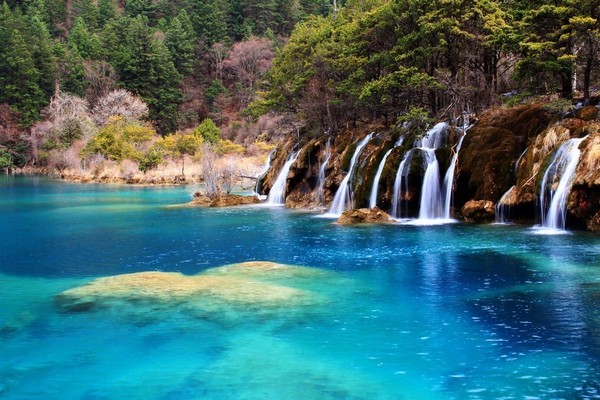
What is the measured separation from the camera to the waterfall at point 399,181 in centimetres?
2952

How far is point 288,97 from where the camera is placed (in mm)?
50062

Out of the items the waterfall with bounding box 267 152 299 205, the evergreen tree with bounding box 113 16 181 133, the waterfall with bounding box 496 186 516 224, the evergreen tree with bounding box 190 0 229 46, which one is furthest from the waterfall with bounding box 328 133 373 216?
the evergreen tree with bounding box 190 0 229 46

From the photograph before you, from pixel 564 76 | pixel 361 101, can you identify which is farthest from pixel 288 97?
pixel 564 76

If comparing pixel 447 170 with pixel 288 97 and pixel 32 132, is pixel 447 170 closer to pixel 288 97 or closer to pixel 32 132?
pixel 288 97

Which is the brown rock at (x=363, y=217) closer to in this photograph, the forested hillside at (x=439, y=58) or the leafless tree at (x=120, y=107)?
the forested hillside at (x=439, y=58)

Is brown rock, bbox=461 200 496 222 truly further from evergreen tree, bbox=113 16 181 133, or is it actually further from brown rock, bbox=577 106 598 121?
evergreen tree, bbox=113 16 181 133

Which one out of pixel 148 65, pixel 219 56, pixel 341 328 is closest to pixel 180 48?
pixel 219 56

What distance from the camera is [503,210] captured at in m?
25.8

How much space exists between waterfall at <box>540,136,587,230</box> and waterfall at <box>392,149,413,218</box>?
23.7ft

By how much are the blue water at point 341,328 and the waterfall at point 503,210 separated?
340cm

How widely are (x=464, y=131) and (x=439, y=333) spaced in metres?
21.0

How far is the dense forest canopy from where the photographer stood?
29922 millimetres

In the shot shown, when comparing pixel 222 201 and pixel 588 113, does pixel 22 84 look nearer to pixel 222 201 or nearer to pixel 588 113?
pixel 222 201

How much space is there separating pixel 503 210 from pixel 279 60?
30071mm
